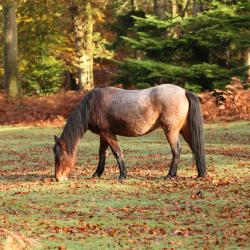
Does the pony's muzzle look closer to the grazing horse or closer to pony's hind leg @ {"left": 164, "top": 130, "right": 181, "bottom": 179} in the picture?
the grazing horse

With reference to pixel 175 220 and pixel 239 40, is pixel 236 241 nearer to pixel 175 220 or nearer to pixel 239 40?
pixel 175 220

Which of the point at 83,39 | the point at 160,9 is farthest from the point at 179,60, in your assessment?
the point at 83,39

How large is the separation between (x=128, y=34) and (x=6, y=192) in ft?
103

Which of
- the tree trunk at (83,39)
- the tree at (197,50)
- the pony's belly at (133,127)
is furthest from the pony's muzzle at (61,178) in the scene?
the tree trunk at (83,39)

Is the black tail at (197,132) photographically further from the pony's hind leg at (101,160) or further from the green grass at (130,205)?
the pony's hind leg at (101,160)

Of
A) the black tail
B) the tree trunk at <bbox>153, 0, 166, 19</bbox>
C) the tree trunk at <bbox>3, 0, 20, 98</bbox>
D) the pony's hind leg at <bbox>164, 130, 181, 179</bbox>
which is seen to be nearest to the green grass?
the pony's hind leg at <bbox>164, 130, 181, 179</bbox>

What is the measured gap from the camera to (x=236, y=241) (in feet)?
27.8

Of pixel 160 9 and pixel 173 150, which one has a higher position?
pixel 160 9

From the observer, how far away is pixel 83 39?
41781mm

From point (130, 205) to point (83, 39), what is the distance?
1242 inches

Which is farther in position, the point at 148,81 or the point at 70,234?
the point at 148,81

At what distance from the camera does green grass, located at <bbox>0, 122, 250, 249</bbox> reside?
866 cm

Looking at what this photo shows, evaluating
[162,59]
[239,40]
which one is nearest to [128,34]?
[162,59]

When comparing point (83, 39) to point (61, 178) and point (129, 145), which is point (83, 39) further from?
point (61, 178)
